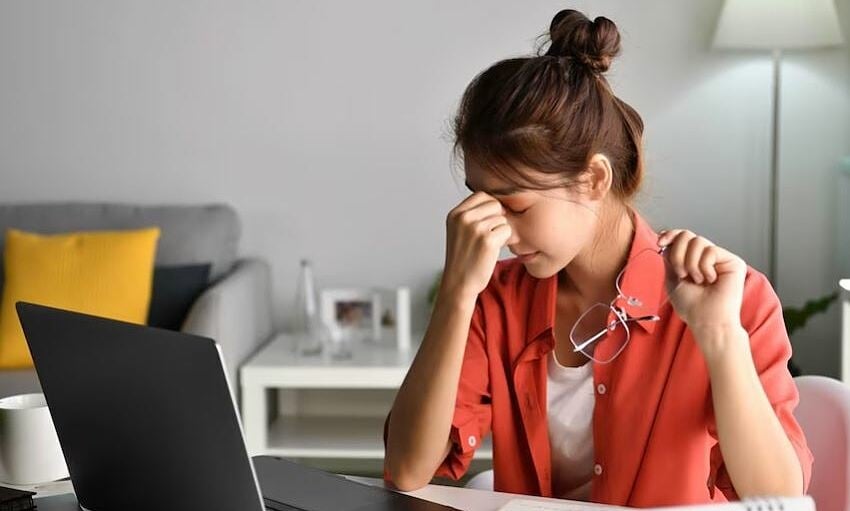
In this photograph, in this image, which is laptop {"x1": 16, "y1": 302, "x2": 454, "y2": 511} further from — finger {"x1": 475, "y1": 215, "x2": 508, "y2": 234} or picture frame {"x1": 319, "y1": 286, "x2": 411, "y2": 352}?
picture frame {"x1": 319, "y1": 286, "x2": 411, "y2": 352}

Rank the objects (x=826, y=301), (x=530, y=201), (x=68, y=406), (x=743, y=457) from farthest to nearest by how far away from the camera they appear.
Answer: (x=826, y=301)
(x=530, y=201)
(x=743, y=457)
(x=68, y=406)

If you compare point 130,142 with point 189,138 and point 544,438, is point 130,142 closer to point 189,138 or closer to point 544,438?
point 189,138

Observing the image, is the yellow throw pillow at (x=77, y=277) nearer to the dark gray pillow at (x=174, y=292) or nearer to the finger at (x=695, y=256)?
the dark gray pillow at (x=174, y=292)

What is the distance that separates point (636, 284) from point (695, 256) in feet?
0.67

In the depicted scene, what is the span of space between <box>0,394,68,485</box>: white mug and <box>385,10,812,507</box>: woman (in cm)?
42

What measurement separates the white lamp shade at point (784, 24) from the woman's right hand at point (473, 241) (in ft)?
7.17

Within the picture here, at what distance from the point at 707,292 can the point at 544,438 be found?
1.05ft

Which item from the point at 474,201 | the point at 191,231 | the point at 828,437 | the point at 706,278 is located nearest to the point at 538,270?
the point at 474,201

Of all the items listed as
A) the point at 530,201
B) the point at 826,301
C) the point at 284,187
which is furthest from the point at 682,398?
the point at 284,187

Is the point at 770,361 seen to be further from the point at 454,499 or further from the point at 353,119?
the point at 353,119

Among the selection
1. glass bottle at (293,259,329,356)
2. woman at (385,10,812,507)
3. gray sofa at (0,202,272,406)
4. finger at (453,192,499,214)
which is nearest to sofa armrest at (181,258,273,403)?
gray sofa at (0,202,272,406)

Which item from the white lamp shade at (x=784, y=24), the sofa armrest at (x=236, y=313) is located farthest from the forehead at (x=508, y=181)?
the white lamp shade at (x=784, y=24)

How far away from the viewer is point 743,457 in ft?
4.98

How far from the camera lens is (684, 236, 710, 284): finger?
1505 millimetres
